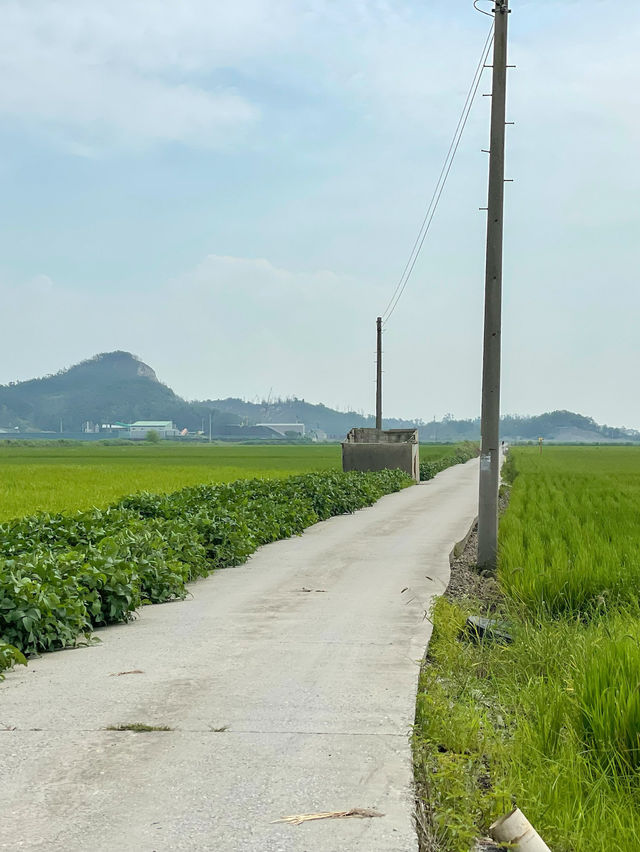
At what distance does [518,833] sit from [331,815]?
2.61 ft

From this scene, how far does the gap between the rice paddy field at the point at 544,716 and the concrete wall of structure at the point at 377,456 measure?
84.2 ft

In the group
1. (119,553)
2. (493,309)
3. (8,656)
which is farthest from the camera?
(493,309)

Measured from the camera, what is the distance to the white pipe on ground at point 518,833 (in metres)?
3.95

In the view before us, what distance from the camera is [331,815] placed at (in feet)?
13.3

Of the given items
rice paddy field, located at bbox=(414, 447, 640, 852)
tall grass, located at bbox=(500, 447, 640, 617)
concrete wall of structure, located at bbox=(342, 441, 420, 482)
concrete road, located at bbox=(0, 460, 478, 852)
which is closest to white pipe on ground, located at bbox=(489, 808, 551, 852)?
rice paddy field, located at bbox=(414, 447, 640, 852)

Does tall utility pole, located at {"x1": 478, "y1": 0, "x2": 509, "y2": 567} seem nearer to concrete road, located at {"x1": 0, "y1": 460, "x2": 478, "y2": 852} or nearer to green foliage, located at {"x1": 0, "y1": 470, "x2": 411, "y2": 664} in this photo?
green foliage, located at {"x1": 0, "y1": 470, "x2": 411, "y2": 664}

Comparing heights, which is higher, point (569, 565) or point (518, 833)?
point (569, 565)

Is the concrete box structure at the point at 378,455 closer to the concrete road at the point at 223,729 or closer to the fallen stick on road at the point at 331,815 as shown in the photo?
the concrete road at the point at 223,729

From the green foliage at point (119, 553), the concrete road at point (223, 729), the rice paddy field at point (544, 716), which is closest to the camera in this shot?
the concrete road at point (223, 729)

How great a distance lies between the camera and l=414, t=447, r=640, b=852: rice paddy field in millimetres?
4477

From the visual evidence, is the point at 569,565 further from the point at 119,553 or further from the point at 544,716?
the point at 544,716

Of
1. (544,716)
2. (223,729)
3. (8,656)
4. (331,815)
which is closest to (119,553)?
(8,656)

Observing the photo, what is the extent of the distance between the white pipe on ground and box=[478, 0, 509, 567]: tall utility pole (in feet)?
29.8

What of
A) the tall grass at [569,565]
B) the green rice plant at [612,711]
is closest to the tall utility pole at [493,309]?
the tall grass at [569,565]
